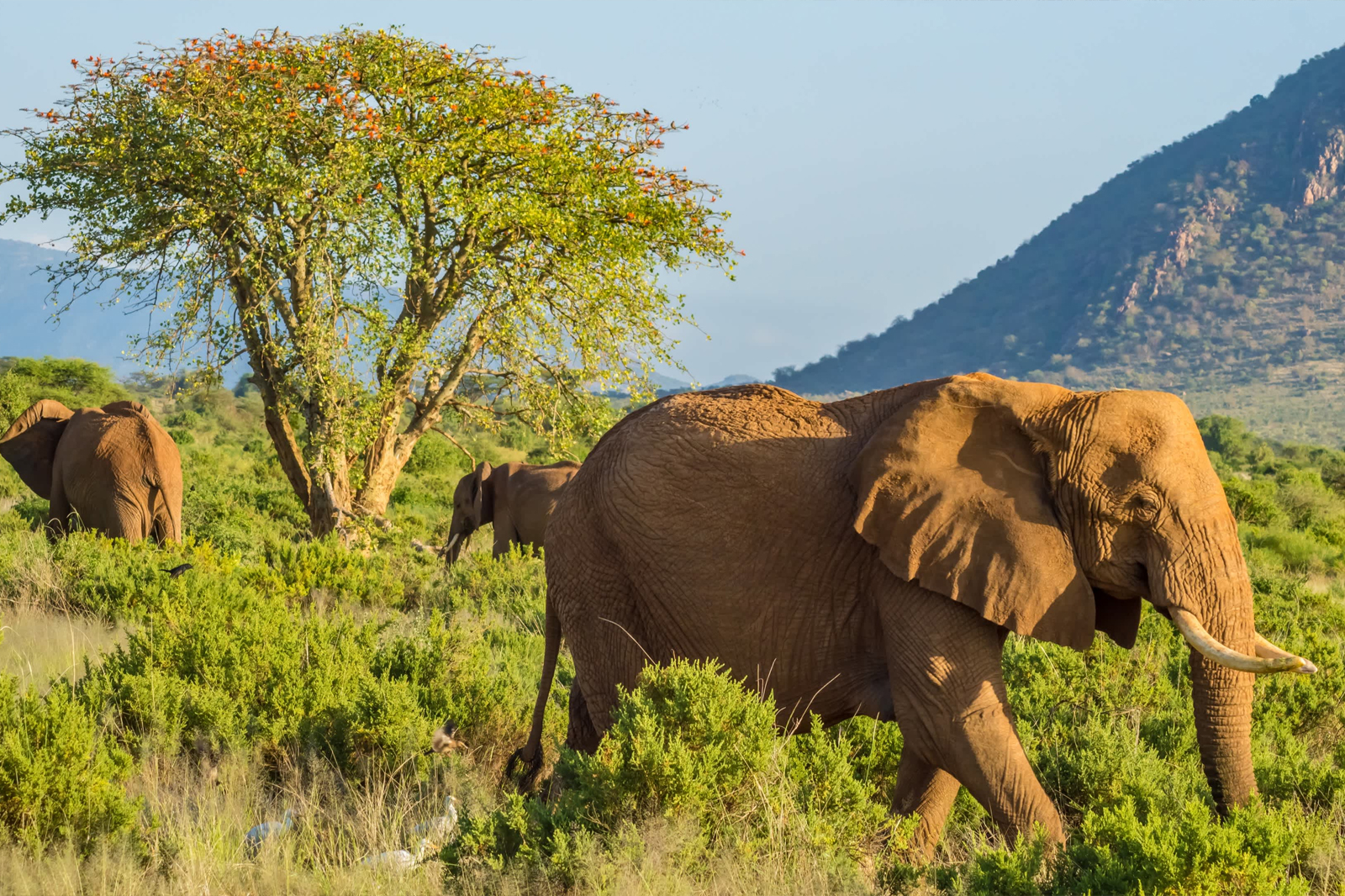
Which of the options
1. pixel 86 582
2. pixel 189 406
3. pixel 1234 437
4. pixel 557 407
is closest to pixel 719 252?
pixel 557 407

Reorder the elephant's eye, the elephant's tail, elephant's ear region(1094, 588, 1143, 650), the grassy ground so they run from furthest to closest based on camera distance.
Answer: the elephant's tail → elephant's ear region(1094, 588, 1143, 650) → the elephant's eye → the grassy ground

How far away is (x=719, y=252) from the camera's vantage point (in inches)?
566

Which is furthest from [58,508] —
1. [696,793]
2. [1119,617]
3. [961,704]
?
[1119,617]

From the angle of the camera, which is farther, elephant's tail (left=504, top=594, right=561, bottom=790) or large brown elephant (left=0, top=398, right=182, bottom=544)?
large brown elephant (left=0, top=398, right=182, bottom=544)

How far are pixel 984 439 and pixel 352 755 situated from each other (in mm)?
3403

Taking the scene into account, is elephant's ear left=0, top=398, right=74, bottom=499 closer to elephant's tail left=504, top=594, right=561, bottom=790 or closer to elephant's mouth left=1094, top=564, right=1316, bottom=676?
elephant's tail left=504, top=594, right=561, bottom=790

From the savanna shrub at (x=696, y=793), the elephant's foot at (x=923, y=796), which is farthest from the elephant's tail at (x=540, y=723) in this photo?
the elephant's foot at (x=923, y=796)

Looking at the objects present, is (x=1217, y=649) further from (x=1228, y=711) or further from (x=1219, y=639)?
(x=1228, y=711)

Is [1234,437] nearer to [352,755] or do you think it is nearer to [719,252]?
[719,252]

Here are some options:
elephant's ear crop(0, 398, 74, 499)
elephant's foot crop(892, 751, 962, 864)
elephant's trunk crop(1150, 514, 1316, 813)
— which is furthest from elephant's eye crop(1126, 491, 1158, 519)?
elephant's ear crop(0, 398, 74, 499)

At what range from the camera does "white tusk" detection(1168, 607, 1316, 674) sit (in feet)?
13.0

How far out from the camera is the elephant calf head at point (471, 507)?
17594 millimetres

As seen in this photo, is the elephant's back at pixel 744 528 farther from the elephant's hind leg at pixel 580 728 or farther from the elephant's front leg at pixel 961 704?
the elephant's hind leg at pixel 580 728

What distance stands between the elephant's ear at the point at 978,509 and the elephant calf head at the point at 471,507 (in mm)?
13467
